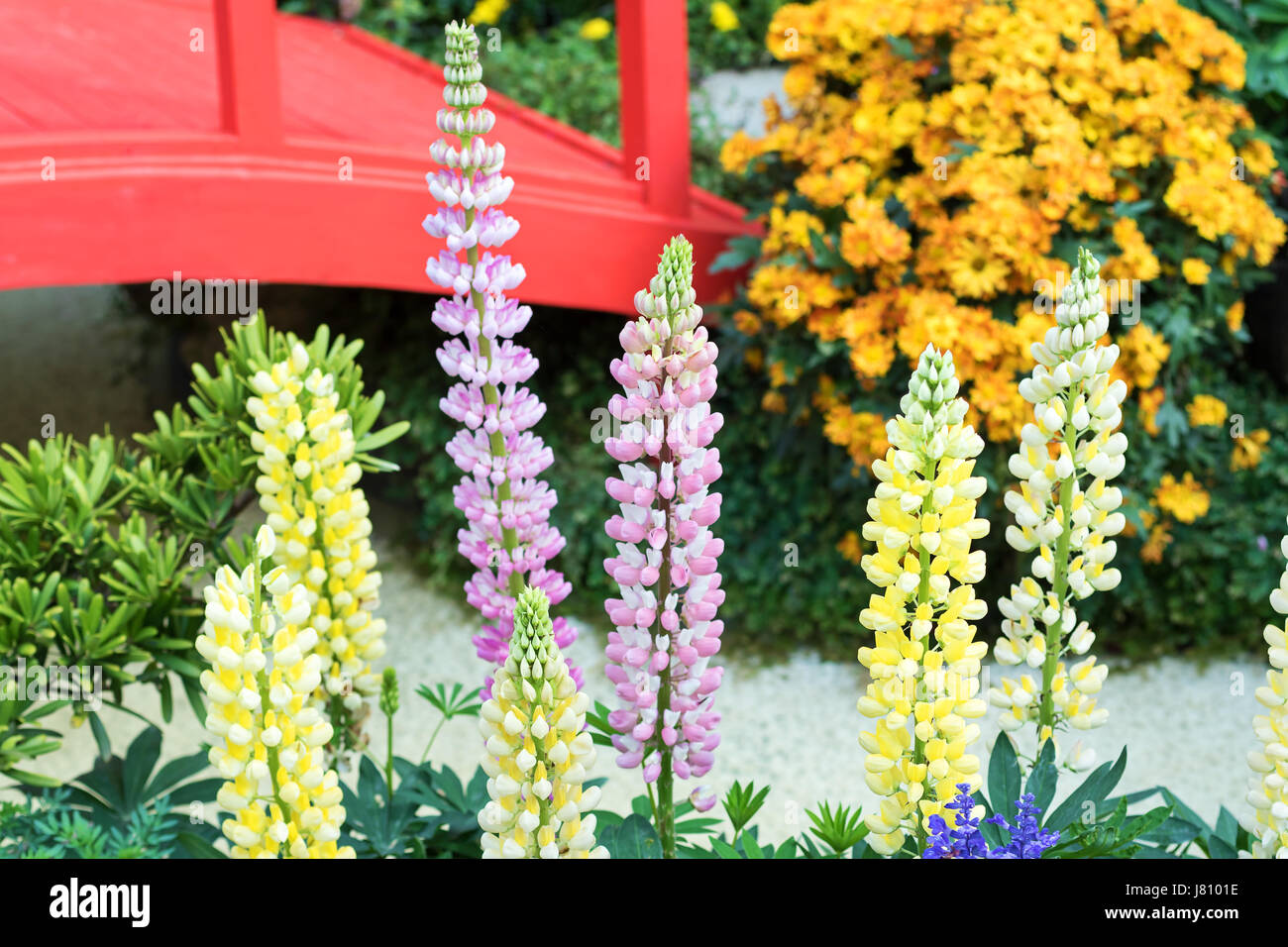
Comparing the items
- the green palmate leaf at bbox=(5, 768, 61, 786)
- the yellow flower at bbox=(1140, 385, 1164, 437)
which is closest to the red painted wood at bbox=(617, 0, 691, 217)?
the yellow flower at bbox=(1140, 385, 1164, 437)

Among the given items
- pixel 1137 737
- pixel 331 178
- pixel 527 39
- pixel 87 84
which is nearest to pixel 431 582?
pixel 331 178

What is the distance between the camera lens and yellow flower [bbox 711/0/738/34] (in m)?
7.15

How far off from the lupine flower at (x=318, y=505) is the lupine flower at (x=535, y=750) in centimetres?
57

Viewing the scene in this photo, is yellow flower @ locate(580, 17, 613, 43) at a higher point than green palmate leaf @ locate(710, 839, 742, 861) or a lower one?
higher

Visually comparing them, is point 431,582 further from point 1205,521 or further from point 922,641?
point 922,641

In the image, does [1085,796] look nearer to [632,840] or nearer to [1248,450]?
[632,840]

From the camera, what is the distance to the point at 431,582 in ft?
16.5

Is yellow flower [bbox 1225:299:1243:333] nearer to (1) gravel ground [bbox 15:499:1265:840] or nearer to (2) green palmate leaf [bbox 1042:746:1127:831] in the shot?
(1) gravel ground [bbox 15:499:1265:840]

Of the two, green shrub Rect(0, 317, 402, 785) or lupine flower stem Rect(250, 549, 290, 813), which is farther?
green shrub Rect(0, 317, 402, 785)

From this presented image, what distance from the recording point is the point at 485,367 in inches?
71.7

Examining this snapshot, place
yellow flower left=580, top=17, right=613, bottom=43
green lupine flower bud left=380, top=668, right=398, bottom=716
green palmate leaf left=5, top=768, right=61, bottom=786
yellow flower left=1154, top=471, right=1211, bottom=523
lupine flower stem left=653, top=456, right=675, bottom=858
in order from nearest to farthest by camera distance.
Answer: lupine flower stem left=653, top=456, right=675, bottom=858 → green lupine flower bud left=380, top=668, right=398, bottom=716 → green palmate leaf left=5, top=768, right=61, bottom=786 → yellow flower left=1154, top=471, right=1211, bottom=523 → yellow flower left=580, top=17, right=613, bottom=43

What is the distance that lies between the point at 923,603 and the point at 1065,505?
1.00 ft

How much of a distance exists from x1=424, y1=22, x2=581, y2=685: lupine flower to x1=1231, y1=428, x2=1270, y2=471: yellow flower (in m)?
3.14

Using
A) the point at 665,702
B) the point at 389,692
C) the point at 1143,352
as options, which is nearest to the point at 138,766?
the point at 389,692
